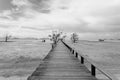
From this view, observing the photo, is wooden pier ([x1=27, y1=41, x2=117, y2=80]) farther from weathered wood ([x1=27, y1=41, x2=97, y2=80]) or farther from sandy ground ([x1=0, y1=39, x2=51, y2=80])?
sandy ground ([x1=0, y1=39, x2=51, y2=80])

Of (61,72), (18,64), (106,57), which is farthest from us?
(106,57)

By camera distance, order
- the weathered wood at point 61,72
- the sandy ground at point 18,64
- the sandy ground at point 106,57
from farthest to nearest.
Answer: the sandy ground at point 106,57, the sandy ground at point 18,64, the weathered wood at point 61,72

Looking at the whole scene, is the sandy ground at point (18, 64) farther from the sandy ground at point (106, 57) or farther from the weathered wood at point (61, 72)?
the sandy ground at point (106, 57)

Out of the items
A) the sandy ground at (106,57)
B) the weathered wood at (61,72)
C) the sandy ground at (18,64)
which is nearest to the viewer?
the weathered wood at (61,72)

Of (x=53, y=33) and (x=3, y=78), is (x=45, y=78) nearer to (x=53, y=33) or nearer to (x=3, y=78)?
(x=3, y=78)

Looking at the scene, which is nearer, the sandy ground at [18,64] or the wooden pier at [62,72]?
the wooden pier at [62,72]

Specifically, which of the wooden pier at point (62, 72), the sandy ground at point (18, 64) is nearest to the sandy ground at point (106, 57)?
the wooden pier at point (62, 72)

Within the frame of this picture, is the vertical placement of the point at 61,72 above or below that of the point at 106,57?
above

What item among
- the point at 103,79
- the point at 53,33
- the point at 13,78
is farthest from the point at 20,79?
the point at 53,33

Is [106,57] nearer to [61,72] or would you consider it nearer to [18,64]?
[18,64]

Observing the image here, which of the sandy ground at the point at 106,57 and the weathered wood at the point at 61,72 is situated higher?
the weathered wood at the point at 61,72

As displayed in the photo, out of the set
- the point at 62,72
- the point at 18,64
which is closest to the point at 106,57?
the point at 18,64

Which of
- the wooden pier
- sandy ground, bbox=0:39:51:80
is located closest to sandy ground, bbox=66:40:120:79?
the wooden pier

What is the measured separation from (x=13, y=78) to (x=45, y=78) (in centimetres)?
407
